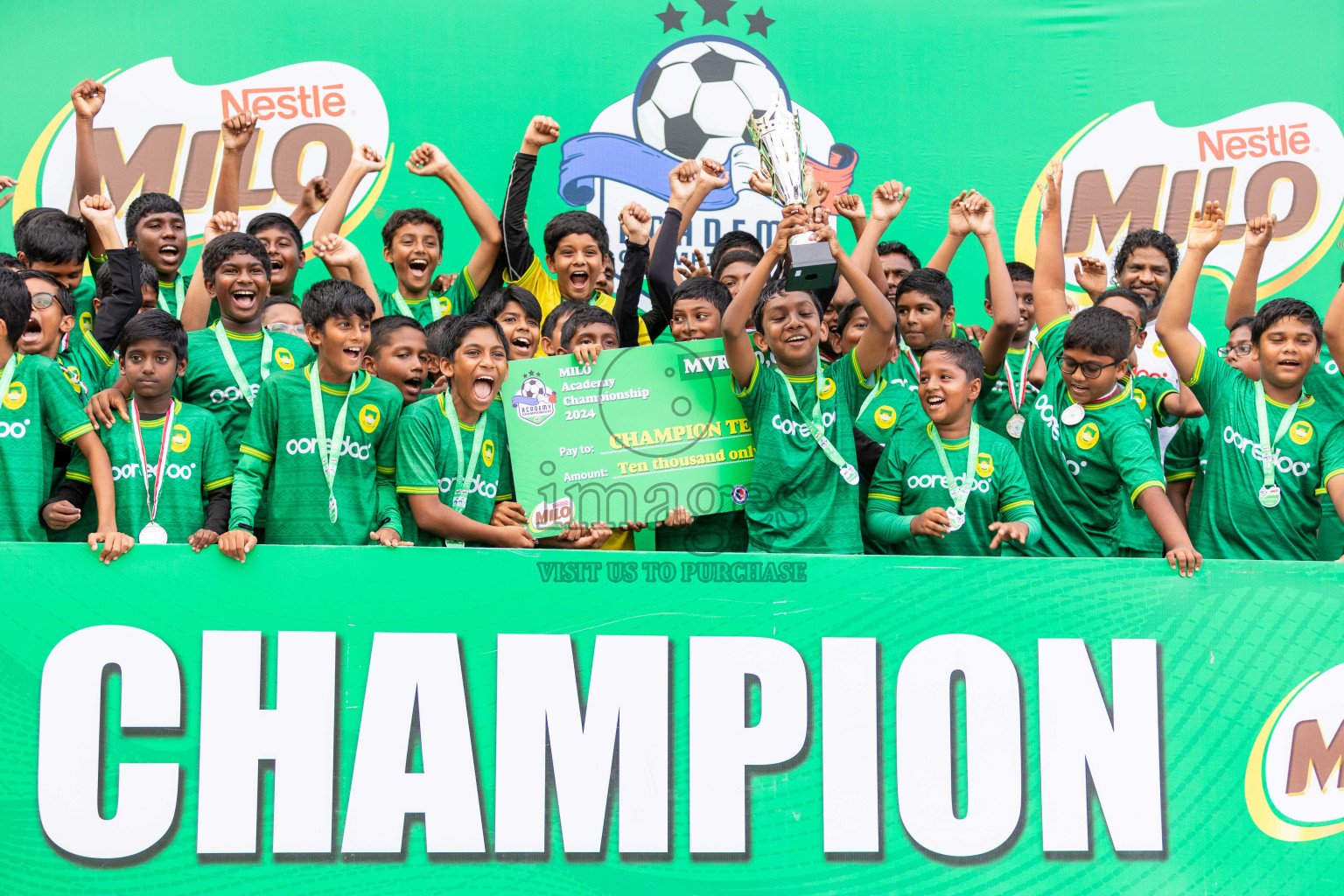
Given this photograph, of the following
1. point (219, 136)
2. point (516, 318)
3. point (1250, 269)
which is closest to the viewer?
point (516, 318)

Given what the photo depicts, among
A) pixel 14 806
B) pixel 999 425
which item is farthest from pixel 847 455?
pixel 14 806

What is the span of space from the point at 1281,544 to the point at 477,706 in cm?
300

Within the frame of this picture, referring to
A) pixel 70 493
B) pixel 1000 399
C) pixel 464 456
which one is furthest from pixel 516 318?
pixel 1000 399

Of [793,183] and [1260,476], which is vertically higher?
[793,183]

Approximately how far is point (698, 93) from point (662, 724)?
4318 millimetres

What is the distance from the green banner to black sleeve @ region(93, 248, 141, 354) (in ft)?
4.44

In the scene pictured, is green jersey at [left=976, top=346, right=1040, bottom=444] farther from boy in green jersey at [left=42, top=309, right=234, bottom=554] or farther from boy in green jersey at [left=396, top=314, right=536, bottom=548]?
boy in green jersey at [left=42, top=309, right=234, bottom=554]

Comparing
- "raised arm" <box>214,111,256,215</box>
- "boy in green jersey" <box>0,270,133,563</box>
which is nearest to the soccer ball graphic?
"raised arm" <box>214,111,256,215</box>

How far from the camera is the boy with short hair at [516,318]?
5242 mm

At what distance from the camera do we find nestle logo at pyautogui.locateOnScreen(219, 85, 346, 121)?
6973mm

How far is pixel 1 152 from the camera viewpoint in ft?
22.3

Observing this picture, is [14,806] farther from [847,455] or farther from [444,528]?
[847,455]

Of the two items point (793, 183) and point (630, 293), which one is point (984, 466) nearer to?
point (793, 183)

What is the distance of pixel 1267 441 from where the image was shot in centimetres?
471
